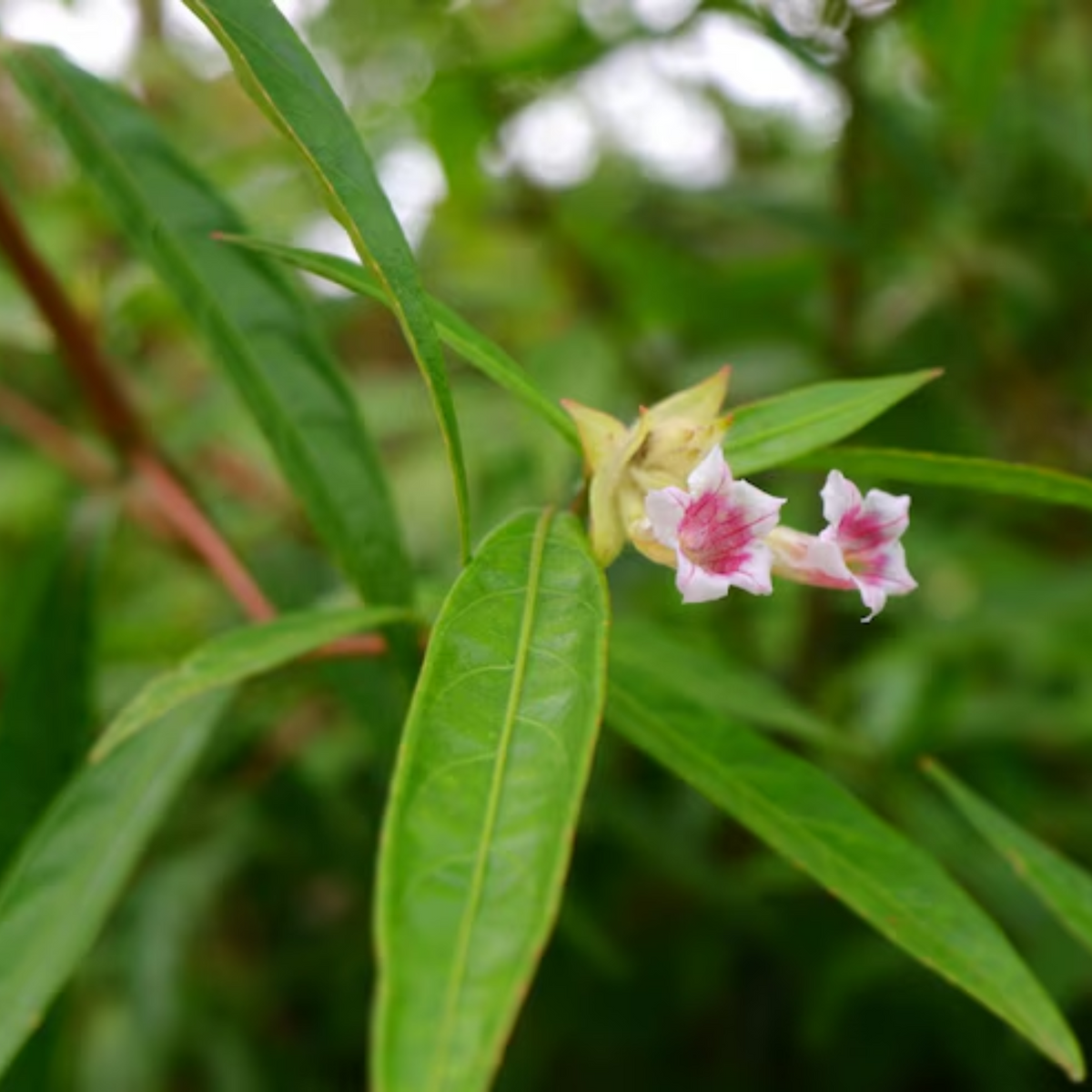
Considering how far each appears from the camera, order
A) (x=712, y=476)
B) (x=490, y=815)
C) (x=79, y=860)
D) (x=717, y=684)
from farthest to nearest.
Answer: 1. (x=717, y=684)
2. (x=79, y=860)
3. (x=712, y=476)
4. (x=490, y=815)

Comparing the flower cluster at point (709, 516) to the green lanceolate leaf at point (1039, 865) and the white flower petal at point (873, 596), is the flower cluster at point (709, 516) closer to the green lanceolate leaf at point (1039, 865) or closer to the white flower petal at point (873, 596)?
the white flower petal at point (873, 596)

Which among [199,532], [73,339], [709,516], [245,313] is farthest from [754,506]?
[73,339]

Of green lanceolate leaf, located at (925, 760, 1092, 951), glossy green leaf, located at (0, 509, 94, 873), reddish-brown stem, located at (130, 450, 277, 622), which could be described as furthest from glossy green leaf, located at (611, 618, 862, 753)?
glossy green leaf, located at (0, 509, 94, 873)

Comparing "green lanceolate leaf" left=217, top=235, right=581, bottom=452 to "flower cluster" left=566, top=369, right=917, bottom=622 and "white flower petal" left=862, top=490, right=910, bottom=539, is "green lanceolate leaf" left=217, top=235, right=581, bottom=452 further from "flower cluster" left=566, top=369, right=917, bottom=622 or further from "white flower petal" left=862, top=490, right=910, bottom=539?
"white flower petal" left=862, top=490, right=910, bottom=539

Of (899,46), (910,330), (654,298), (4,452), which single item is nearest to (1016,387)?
(910,330)

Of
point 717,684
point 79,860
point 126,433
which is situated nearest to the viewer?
point 79,860

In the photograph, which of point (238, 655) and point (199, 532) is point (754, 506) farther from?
point (199, 532)
